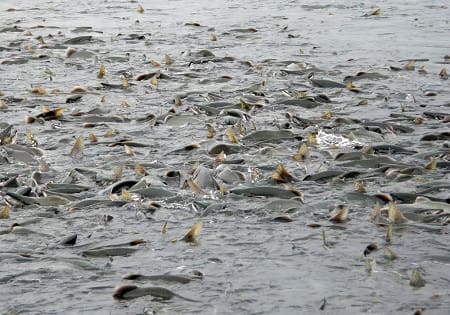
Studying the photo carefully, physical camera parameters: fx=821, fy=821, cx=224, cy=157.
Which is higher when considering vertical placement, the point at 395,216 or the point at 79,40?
the point at 395,216

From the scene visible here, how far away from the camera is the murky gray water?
5242 millimetres

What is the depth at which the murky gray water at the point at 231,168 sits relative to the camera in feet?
17.2

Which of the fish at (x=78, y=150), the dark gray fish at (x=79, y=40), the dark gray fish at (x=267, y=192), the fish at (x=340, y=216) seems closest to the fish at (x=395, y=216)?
the fish at (x=340, y=216)

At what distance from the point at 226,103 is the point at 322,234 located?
13.4ft

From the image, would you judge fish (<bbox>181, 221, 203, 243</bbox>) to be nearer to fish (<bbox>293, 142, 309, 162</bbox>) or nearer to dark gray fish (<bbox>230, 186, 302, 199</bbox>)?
dark gray fish (<bbox>230, 186, 302, 199</bbox>)

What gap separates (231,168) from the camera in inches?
294

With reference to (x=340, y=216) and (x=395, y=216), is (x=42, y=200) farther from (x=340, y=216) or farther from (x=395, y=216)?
(x=395, y=216)

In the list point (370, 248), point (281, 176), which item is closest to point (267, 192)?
point (281, 176)

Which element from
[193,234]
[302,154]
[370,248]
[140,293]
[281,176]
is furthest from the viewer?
[302,154]

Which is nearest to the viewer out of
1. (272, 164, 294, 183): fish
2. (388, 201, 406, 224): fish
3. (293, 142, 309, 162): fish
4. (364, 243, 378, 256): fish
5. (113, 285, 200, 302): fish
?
(113, 285, 200, 302): fish

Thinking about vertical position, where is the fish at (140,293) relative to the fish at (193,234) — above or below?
above

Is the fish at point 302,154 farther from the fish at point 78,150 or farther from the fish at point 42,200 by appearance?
the fish at point 42,200

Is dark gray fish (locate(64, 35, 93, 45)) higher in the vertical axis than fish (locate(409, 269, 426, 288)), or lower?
lower

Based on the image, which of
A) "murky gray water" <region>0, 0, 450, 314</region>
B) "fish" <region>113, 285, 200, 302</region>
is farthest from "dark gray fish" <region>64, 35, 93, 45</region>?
"fish" <region>113, 285, 200, 302</region>
